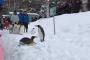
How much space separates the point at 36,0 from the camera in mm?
56781

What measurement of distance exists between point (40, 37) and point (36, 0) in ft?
135

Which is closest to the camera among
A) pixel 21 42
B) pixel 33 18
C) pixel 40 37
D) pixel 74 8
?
pixel 21 42

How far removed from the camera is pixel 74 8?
25531mm

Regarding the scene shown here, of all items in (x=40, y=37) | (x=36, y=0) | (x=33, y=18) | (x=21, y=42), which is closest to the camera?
(x=21, y=42)

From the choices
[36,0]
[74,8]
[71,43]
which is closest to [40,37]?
[71,43]

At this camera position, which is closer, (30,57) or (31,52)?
(30,57)

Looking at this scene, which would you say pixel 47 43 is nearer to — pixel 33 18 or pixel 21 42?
pixel 21 42

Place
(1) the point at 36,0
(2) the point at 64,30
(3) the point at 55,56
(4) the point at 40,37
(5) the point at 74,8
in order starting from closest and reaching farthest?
(3) the point at 55,56, (4) the point at 40,37, (2) the point at 64,30, (5) the point at 74,8, (1) the point at 36,0

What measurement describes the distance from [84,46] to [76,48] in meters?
0.34

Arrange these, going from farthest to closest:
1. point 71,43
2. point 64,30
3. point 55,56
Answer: point 64,30 < point 71,43 < point 55,56

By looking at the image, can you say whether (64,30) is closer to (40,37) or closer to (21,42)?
(40,37)

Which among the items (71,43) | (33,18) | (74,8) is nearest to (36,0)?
(33,18)

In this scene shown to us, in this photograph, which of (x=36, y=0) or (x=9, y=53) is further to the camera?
(x=36, y=0)

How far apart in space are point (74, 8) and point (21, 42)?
11.7m
